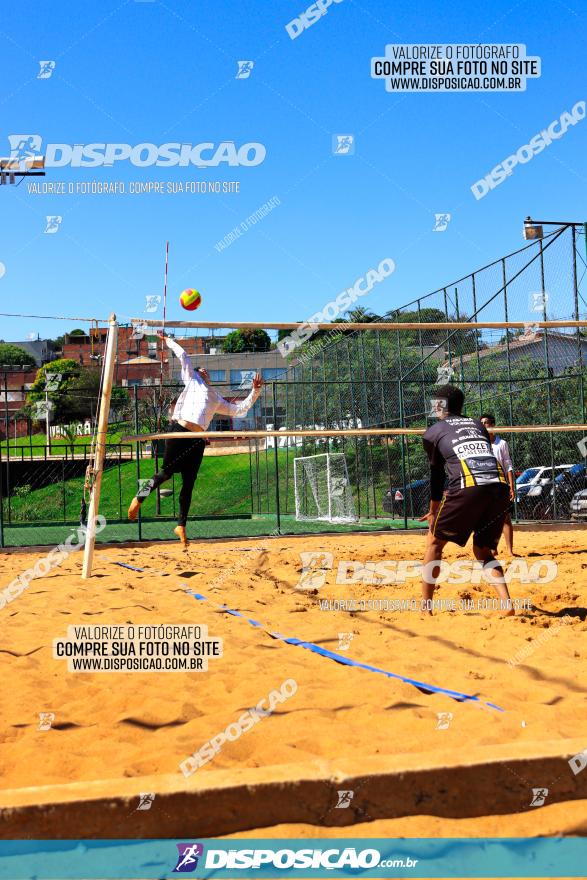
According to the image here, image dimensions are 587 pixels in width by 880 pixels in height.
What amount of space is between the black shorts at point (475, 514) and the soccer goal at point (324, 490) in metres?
12.5

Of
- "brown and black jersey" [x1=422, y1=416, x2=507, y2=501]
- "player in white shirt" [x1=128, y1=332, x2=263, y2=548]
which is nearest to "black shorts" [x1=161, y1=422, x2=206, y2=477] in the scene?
"player in white shirt" [x1=128, y1=332, x2=263, y2=548]

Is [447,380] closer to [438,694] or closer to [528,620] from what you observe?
[528,620]

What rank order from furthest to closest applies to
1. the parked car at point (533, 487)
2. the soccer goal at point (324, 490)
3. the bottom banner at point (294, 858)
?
the soccer goal at point (324, 490) → the parked car at point (533, 487) → the bottom banner at point (294, 858)

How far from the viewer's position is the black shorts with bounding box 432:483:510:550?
5.31 meters

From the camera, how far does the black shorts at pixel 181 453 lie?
8.31 m

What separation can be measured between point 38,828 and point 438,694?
1.79 m

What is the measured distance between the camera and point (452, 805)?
2529 mm

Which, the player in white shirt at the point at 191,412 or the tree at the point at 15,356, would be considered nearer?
the player in white shirt at the point at 191,412

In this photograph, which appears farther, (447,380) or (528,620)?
(447,380)

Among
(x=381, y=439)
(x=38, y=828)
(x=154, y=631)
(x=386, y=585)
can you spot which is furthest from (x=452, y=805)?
(x=381, y=439)

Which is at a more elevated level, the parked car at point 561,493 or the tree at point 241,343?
the tree at point 241,343

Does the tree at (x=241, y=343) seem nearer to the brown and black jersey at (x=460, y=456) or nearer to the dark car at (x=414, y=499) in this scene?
the dark car at (x=414, y=499)

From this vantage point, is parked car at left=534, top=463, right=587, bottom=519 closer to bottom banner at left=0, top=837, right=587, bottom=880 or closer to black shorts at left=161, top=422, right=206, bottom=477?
black shorts at left=161, top=422, right=206, bottom=477

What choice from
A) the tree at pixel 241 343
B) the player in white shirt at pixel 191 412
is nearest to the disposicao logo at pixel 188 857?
the player in white shirt at pixel 191 412
